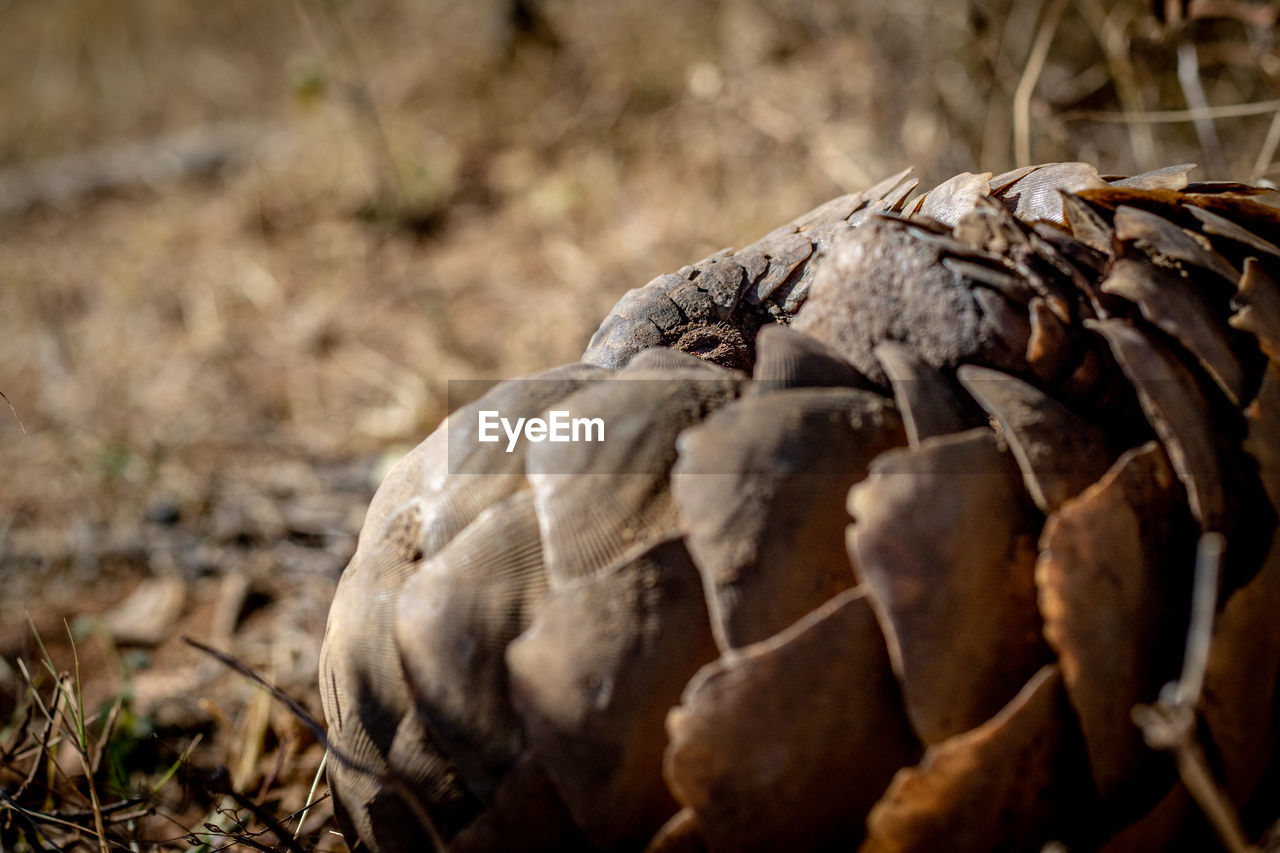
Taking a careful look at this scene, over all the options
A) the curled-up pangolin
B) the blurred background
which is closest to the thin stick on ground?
the curled-up pangolin

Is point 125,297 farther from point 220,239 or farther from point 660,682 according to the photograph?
point 660,682

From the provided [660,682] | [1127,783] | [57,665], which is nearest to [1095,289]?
[1127,783]

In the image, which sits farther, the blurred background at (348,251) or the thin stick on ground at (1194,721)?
the blurred background at (348,251)

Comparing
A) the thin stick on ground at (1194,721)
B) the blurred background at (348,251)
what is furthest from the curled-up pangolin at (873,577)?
the blurred background at (348,251)

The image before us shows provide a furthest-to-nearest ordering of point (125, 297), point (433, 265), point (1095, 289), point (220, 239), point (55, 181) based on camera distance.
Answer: point (55, 181) < point (220, 239) < point (125, 297) < point (433, 265) < point (1095, 289)

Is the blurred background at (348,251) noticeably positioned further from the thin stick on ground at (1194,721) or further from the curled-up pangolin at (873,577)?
the thin stick on ground at (1194,721)

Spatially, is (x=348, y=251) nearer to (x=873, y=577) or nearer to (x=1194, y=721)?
(x=873, y=577)
